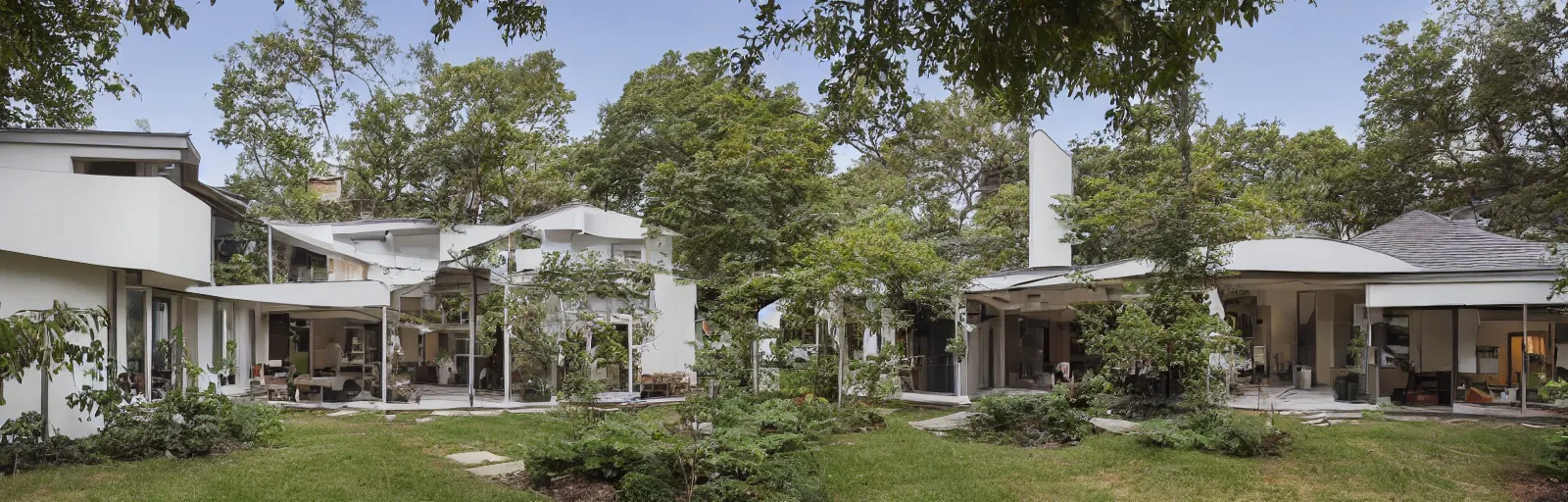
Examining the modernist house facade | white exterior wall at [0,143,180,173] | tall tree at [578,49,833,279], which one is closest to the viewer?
the modernist house facade

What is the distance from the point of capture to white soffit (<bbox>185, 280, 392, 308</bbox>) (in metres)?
15.9

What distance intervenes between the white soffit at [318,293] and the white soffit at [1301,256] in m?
14.4

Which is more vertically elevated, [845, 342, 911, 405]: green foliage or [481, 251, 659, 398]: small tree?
[481, 251, 659, 398]: small tree

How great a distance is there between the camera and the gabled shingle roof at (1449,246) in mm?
15901

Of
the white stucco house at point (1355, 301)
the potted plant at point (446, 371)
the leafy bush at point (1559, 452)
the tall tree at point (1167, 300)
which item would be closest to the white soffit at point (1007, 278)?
the white stucco house at point (1355, 301)

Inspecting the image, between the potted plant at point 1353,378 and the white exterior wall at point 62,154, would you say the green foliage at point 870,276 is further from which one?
Result: the white exterior wall at point 62,154

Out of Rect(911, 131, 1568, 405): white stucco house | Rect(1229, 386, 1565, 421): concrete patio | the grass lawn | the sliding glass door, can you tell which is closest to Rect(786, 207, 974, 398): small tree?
Rect(911, 131, 1568, 405): white stucco house

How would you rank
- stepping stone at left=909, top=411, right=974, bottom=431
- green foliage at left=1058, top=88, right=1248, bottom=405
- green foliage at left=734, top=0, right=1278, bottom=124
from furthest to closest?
stepping stone at left=909, top=411, right=974, bottom=431, green foliage at left=1058, top=88, right=1248, bottom=405, green foliage at left=734, top=0, right=1278, bottom=124

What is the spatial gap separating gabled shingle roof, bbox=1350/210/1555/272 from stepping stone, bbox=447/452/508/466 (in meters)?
14.7

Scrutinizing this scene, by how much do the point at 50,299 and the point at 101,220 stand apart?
1.00 meters

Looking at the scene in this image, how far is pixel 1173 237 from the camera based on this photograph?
13.2 meters

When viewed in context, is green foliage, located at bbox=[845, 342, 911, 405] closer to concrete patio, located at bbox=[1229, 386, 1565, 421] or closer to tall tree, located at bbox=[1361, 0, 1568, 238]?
concrete patio, located at bbox=[1229, 386, 1565, 421]

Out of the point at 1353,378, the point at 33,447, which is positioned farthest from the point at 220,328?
the point at 1353,378

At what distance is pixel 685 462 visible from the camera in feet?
26.5
